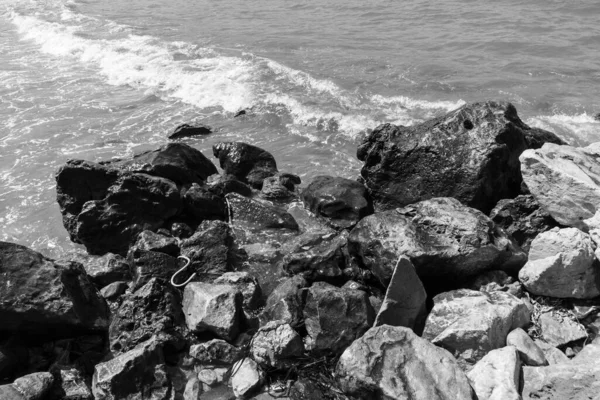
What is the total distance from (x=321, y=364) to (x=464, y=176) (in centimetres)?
338

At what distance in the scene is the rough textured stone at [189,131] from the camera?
471 inches

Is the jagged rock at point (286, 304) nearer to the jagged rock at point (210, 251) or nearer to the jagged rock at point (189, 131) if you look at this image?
the jagged rock at point (210, 251)

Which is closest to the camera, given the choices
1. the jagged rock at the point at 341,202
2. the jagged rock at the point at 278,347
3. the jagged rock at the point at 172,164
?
the jagged rock at the point at 278,347

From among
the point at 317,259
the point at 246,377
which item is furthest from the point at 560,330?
the point at 246,377

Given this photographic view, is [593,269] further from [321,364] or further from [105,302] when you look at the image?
Result: [105,302]

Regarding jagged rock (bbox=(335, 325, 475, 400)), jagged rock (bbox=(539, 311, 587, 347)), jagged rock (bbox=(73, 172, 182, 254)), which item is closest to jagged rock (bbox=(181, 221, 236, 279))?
jagged rock (bbox=(73, 172, 182, 254))

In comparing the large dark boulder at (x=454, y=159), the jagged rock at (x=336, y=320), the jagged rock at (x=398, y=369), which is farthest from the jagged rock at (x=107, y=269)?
→ the large dark boulder at (x=454, y=159)

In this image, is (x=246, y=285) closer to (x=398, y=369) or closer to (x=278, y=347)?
(x=278, y=347)

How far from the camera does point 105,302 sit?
6312 mm

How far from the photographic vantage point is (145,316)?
590cm

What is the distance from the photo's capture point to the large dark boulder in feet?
23.3

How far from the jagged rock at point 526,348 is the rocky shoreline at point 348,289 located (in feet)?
0.07

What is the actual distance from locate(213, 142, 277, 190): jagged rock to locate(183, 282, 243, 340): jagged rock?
3.75 metres

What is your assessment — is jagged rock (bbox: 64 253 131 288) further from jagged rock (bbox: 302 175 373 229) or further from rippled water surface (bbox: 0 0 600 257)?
jagged rock (bbox: 302 175 373 229)
